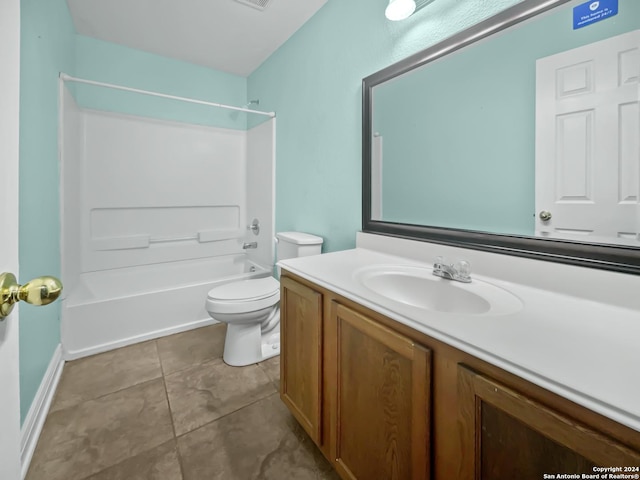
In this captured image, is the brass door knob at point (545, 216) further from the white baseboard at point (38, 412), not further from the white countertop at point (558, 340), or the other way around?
the white baseboard at point (38, 412)

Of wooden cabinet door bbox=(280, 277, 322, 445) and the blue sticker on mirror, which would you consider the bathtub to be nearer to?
wooden cabinet door bbox=(280, 277, 322, 445)

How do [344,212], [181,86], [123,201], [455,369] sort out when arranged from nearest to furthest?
[455,369] → [344,212] → [123,201] → [181,86]

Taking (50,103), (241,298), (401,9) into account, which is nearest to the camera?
(401,9)

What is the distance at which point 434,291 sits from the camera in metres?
1.07

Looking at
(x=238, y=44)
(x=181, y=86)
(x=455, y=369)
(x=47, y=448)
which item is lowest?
(x=47, y=448)

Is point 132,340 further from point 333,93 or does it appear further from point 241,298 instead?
point 333,93

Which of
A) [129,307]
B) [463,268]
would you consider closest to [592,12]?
[463,268]

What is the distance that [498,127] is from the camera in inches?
42.7

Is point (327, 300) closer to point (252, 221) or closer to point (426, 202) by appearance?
point (426, 202)

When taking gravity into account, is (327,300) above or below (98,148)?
below

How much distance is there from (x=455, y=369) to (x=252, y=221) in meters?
2.59

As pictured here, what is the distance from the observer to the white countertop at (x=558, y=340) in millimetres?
428

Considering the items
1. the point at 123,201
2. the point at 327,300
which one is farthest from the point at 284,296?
the point at 123,201

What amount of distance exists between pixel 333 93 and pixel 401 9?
2.03 ft
